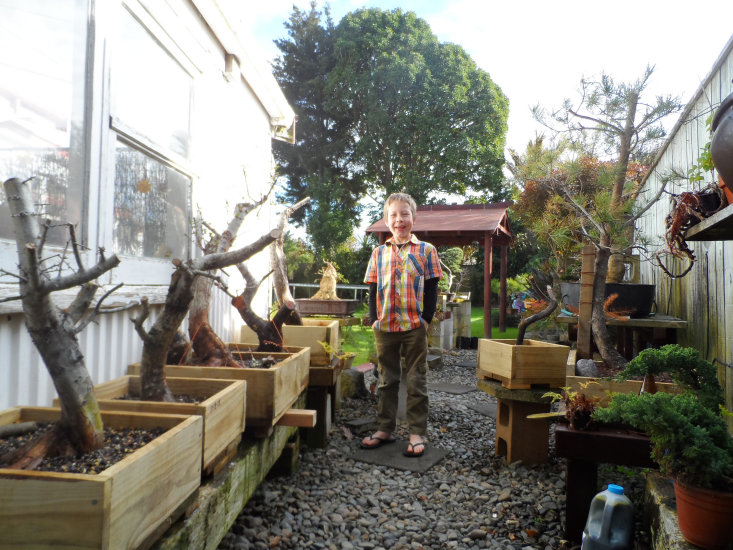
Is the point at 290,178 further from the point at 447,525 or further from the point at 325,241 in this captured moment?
the point at 447,525

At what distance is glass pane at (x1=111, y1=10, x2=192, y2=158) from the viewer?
239cm

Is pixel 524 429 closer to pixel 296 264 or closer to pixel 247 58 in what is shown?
pixel 247 58

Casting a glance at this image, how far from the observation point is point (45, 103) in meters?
1.88

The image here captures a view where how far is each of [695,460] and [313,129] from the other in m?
20.6

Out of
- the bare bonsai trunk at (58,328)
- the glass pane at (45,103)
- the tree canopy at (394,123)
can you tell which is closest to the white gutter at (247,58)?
the glass pane at (45,103)

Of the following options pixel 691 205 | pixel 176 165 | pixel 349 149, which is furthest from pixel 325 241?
pixel 691 205

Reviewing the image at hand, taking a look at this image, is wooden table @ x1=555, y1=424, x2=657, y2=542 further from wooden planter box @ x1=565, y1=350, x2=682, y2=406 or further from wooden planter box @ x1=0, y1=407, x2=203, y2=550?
wooden planter box @ x1=0, y1=407, x2=203, y2=550

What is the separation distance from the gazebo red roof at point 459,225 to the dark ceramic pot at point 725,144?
21.4ft

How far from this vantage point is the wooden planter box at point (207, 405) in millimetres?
1452

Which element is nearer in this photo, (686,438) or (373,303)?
(686,438)

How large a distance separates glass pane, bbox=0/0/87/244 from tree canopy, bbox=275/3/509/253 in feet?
52.5

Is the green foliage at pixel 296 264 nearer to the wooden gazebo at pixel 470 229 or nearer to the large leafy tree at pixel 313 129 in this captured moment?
the large leafy tree at pixel 313 129

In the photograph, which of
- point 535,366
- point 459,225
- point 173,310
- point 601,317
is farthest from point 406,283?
point 459,225

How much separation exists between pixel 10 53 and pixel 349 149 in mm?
19153
